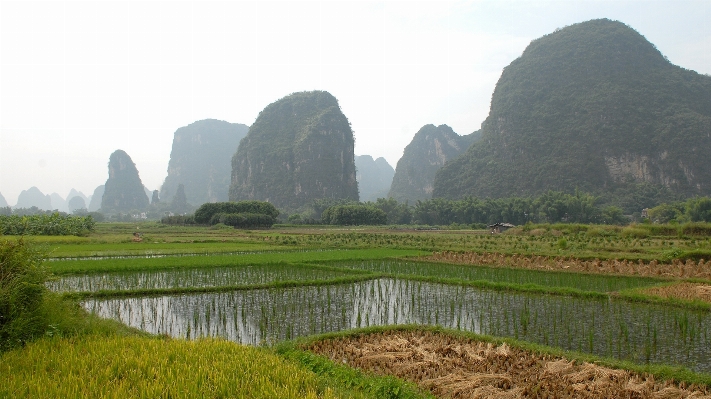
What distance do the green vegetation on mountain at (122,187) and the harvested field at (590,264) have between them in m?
144

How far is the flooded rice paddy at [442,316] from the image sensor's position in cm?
749

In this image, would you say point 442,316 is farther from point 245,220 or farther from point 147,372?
point 245,220

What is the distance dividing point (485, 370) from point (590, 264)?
1345cm

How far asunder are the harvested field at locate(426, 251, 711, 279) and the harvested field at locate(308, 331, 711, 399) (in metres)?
11.2

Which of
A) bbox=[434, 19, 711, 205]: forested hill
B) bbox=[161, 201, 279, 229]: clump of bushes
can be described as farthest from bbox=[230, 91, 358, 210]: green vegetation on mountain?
bbox=[161, 201, 279, 229]: clump of bushes

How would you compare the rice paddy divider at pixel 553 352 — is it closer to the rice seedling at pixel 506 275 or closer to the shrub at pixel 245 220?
the rice seedling at pixel 506 275

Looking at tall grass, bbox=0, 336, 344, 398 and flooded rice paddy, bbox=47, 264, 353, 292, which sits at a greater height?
tall grass, bbox=0, 336, 344, 398

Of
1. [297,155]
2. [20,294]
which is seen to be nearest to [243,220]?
[20,294]

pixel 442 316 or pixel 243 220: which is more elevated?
pixel 243 220

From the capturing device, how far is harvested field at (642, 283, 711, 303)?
35.4 ft

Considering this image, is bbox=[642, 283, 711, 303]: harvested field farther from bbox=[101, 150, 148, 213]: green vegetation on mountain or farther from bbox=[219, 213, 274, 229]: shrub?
bbox=[101, 150, 148, 213]: green vegetation on mountain

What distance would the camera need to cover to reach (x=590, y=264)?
56.5 ft

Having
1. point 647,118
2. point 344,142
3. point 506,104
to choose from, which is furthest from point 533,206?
point 344,142

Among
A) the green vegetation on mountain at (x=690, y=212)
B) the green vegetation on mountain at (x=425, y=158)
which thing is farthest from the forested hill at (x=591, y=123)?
the green vegetation on mountain at (x=425, y=158)
